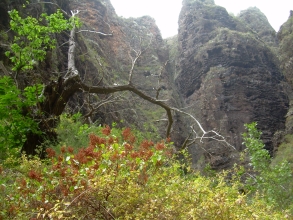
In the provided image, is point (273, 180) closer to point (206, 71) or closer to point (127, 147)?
point (127, 147)

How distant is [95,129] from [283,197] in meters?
7.36

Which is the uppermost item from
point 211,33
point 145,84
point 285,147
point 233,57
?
point 211,33

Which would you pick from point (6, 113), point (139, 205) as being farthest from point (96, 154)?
point (6, 113)

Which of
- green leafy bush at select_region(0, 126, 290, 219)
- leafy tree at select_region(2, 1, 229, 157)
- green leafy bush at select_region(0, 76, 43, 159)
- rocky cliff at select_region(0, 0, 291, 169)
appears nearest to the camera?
green leafy bush at select_region(0, 126, 290, 219)

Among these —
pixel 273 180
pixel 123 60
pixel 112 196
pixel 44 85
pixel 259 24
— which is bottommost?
pixel 273 180

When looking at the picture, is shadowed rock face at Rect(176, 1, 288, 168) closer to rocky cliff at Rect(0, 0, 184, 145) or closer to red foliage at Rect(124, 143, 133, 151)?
rocky cliff at Rect(0, 0, 184, 145)

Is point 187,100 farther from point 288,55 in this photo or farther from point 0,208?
point 0,208

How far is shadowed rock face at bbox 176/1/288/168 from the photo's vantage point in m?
30.6

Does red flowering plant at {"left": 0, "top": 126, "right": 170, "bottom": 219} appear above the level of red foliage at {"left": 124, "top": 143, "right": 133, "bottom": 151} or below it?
below

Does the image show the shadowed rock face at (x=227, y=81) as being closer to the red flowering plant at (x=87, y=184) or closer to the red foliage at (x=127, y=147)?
the red foliage at (x=127, y=147)

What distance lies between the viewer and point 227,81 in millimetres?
33469

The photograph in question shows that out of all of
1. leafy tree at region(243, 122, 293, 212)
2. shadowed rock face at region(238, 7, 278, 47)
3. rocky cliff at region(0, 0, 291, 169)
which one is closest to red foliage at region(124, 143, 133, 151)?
leafy tree at region(243, 122, 293, 212)

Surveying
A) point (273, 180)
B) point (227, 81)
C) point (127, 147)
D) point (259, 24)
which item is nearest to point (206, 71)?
point (227, 81)

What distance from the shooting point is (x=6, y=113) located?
17.8 feet
